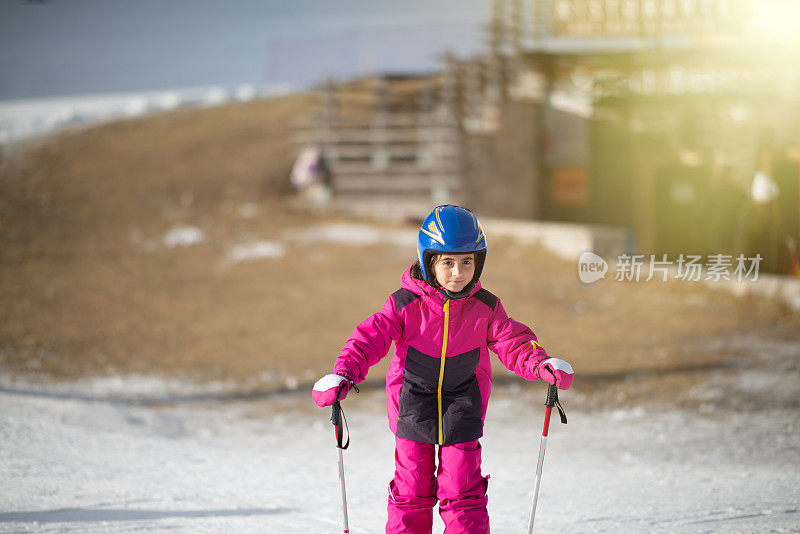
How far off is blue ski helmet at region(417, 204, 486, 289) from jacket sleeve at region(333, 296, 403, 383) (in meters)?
0.22

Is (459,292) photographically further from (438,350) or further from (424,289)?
(438,350)

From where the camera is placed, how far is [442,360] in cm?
332

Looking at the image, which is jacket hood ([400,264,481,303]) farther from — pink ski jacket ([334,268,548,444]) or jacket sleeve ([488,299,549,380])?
jacket sleeve ([488,299,549,380])

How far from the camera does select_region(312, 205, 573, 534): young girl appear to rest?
3.26 metres

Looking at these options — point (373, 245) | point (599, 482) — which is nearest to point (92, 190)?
point (373, 245)

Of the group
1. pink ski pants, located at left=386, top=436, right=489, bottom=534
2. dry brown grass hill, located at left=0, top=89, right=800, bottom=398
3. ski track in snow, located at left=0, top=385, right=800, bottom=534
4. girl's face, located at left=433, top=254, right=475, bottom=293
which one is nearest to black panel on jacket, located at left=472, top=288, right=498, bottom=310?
girl's face, located at left=433, top=254, right=475, bottom=293

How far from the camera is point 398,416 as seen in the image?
11.1ft

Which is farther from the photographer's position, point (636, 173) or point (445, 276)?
point (636, 173)

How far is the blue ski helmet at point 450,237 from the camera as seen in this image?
3215mm

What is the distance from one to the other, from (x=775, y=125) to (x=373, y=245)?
7646 millimetres

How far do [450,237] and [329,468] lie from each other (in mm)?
2593

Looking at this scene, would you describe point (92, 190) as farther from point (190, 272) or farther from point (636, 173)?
point (636, 173)

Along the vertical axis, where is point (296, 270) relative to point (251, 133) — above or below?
below

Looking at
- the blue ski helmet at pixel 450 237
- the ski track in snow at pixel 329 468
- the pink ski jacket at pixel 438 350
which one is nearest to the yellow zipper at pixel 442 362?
the pink ski jacket at pixel 438 350
